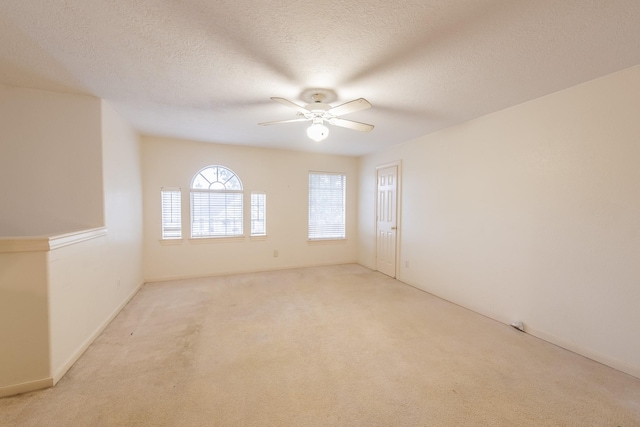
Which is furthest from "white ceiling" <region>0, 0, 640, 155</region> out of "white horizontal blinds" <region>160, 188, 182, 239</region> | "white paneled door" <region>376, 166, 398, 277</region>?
"white paneled door" <region>376, 166, 398, 277</region>

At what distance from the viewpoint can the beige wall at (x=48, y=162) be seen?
2418 millimetres

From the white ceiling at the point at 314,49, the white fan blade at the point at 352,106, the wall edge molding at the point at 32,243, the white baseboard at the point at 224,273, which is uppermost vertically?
the white ceiling at the point at 314,49

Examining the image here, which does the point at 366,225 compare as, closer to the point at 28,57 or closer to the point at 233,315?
the point at 233,315

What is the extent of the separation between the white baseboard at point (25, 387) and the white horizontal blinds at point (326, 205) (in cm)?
407

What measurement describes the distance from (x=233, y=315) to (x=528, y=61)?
375 cm

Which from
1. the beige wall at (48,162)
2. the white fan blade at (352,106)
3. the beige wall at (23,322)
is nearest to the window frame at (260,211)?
the beige wall at (48,162)

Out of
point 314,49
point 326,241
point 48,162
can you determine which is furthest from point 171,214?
point 314,49

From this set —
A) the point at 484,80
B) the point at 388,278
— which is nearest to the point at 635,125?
the point at 484,80

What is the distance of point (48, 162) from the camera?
252cm

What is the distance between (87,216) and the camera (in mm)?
2639

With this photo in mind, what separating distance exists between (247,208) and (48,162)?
272cm

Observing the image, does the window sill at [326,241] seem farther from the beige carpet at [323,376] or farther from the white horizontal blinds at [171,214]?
the white horizontal blinds at [171,214]

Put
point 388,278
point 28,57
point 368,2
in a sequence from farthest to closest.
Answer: point 388,278 → point 28,57 → point 368,2

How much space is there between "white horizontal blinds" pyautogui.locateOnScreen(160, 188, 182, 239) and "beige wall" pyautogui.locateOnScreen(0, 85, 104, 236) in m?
1.69
